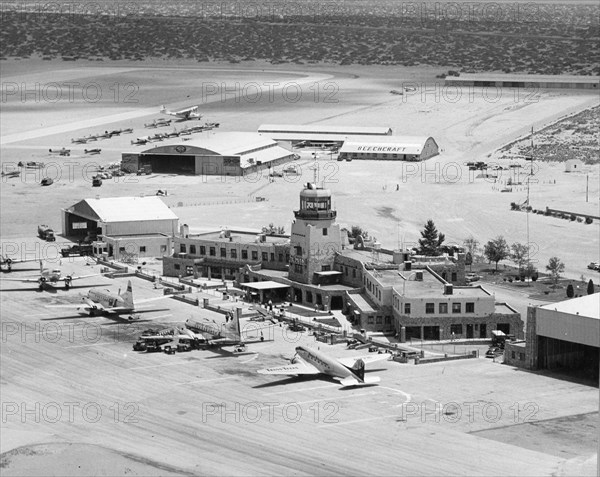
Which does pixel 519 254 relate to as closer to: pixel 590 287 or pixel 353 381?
pixel 590 287

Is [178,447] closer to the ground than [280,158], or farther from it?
closer to the ground

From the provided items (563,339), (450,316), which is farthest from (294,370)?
(563,339)

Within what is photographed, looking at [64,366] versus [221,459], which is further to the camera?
[64,366]

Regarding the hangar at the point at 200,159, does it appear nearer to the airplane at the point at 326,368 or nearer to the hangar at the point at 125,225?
the hangar at the point at 125,225

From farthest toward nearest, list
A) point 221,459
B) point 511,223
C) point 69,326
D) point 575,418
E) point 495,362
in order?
1. point 511,223
2. point 69,326
3. point 495,362
4. point 575,418
5. point 221,459

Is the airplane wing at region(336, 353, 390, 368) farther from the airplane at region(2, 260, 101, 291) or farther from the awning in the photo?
the airplane at region(2, 260, 101, 291)

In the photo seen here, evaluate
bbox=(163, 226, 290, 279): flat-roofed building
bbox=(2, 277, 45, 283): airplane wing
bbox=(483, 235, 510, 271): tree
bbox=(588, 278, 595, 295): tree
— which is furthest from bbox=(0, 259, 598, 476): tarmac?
bbox=(483, 235, 510, 271): tree

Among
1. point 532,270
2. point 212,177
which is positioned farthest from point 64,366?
point 212,177

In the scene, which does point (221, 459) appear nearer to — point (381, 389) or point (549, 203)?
point (381, 389)
